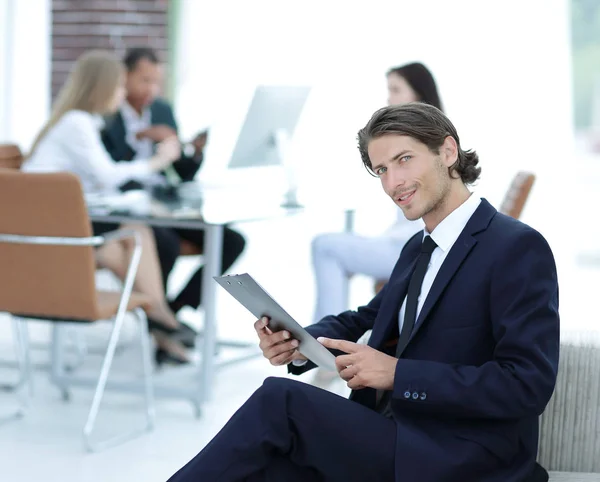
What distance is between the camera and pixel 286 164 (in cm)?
423

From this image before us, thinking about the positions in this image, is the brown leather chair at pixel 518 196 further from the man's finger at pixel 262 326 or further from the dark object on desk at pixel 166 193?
the man's finger at pixel 262 326

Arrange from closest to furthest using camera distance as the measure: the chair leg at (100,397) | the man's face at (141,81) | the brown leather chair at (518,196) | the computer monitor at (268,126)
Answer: the chair leg at (100,397) → the brown leather chair at (518,196) → the computer monitor at (268,126) → the man's face at (141,81)

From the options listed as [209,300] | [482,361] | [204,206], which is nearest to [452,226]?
[482,361]

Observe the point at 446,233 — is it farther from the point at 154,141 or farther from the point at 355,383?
the point at 154,141

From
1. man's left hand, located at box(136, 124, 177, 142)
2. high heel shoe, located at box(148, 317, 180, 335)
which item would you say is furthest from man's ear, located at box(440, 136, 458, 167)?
man's left hand, located at box(136, 124, 177, 142)

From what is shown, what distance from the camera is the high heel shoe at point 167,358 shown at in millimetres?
4238

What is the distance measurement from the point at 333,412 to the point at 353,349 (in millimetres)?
112

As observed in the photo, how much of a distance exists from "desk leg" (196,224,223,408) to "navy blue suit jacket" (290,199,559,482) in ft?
6.05

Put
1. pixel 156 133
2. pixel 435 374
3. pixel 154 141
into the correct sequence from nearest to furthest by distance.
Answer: pixel 435 374, pixel 156 133, pixel 154 141

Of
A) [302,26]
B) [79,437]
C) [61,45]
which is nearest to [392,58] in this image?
[302,26]

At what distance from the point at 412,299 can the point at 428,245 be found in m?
0.11

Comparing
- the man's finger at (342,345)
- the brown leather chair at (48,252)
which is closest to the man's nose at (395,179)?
the man's finger at (342,345)

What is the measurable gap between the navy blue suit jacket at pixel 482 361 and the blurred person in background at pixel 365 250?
1.90 m

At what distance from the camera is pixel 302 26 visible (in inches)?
267
